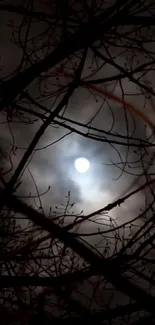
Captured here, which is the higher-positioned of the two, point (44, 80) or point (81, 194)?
point (44, 80)

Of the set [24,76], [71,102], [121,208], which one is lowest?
[121,208]

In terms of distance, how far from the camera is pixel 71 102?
46.5 inches

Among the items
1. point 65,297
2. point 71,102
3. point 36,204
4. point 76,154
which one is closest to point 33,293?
point 65,297

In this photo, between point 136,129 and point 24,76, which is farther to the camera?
point 136,129

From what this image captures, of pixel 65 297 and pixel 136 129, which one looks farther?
pixel 136 129

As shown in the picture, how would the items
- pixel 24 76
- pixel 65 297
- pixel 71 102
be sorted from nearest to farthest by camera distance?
pixel 24 76 → pixel 65 297 → pixel 71 102

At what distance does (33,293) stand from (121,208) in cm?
30

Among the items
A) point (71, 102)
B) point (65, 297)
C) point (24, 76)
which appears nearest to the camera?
point (24, 76)

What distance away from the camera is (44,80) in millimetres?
1157

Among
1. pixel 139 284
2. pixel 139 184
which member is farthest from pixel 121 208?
pixel 139 284

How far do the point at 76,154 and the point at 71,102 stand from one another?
0.43 ft

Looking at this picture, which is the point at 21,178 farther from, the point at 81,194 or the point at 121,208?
the point at 121,208

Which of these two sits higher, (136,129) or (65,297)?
(136,129)

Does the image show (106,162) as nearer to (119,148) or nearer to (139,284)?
(119,148)
